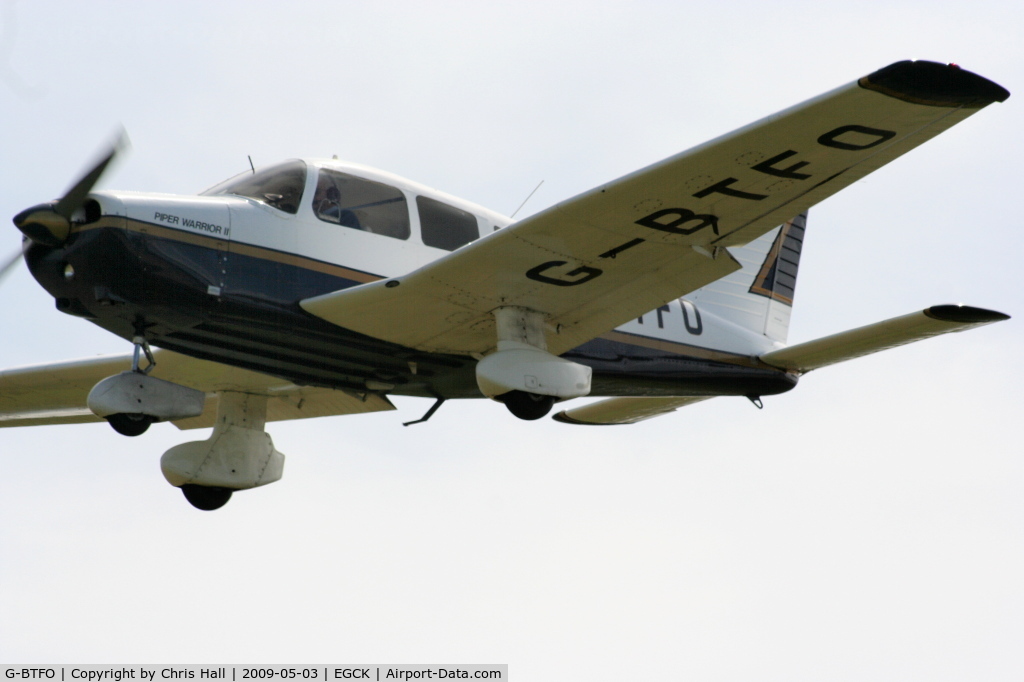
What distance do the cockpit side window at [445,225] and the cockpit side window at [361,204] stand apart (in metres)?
0.19

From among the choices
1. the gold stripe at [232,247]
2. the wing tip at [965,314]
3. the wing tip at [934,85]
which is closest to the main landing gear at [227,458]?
the gold stripe at [232,247]

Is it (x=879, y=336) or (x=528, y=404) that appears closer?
(x=528, y=404)

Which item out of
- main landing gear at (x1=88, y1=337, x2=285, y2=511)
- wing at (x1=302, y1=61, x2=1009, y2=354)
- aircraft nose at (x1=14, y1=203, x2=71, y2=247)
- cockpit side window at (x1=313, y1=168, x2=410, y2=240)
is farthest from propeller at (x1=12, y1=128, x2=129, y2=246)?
main landing gear at (x1=88, y1=337, x2=285, y2=511)

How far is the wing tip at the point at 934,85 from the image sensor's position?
25.1 ft

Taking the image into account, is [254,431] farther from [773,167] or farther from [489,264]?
Answer: [773,167]

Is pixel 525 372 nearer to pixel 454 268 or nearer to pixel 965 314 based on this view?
pixel 454 268

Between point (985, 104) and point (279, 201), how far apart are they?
568 centimetres

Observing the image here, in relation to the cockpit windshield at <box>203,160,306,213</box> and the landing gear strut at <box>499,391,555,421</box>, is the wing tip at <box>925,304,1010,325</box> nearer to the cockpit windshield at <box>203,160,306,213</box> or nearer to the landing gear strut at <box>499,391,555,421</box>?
the landing gear strut at <box>499,391,555,421</box>

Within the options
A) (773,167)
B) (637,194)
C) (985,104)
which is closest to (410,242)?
(637,194)

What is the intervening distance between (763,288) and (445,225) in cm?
475

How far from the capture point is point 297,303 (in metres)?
10.5

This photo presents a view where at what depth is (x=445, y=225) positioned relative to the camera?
37.1 ft

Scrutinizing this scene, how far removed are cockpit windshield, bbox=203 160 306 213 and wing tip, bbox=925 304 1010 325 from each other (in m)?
5.45

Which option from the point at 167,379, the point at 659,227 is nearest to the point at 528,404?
the point at 659,227
